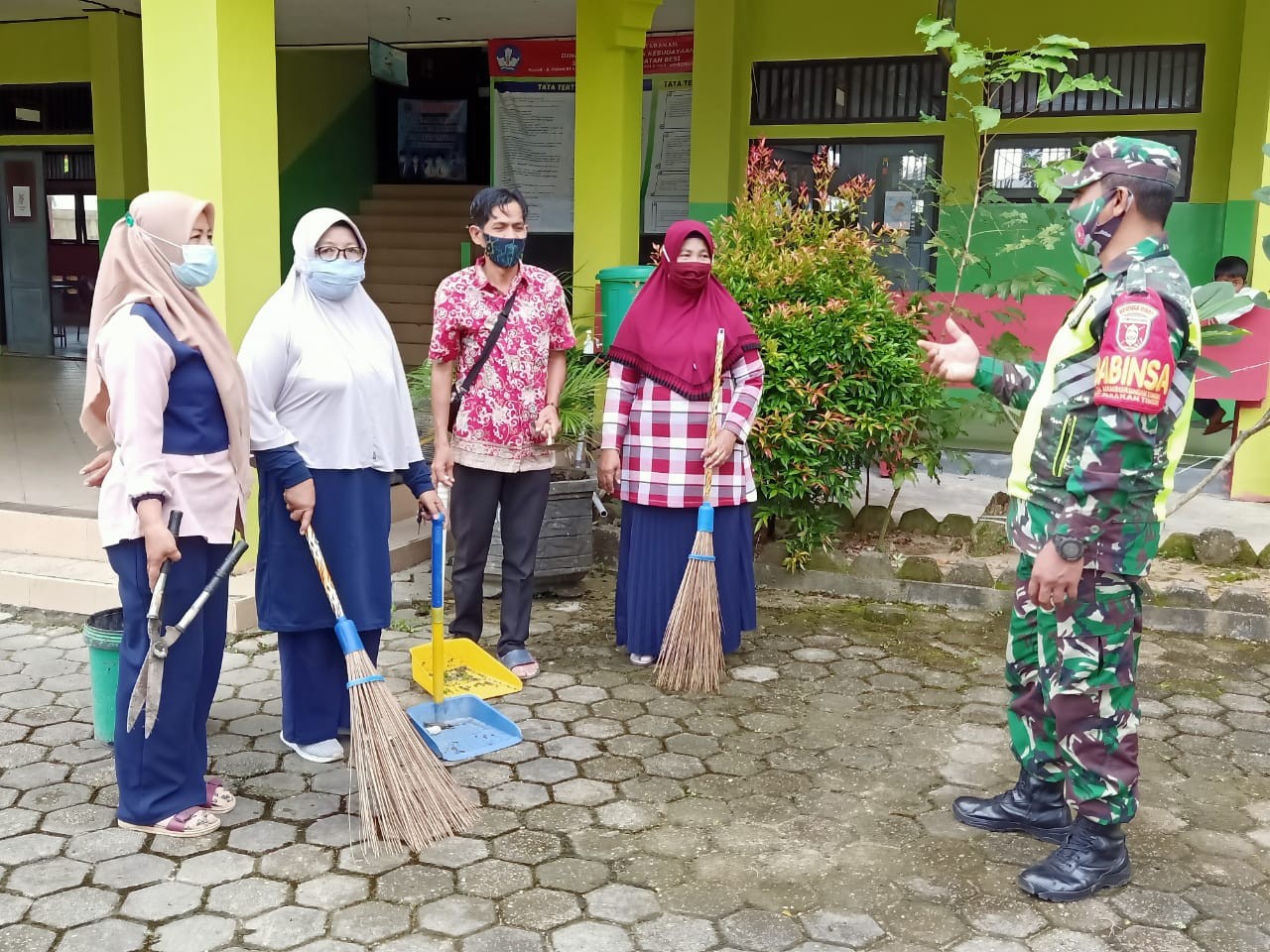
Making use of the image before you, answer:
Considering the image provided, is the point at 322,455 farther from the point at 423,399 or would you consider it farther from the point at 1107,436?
the point at 423,399

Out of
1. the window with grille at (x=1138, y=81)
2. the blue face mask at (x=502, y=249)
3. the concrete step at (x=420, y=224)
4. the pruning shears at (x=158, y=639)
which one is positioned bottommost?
the pruning shears at (x=158, y=639)

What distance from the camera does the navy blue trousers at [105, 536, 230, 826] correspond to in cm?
308

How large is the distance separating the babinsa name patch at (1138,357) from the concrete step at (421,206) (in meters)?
9.47

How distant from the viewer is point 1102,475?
2.77 m

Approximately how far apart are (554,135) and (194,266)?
6.62 m

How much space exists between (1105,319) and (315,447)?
215cm

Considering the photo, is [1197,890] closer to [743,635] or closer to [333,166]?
[743,635]

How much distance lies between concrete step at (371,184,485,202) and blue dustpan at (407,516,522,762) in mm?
8726

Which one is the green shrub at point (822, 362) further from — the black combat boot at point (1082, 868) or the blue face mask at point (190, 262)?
the blue face mask at point (190, 262)

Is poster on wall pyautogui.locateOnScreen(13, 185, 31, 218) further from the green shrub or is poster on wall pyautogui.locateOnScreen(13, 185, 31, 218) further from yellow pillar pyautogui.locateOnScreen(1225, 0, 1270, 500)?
yellow pillar pyautogui.locateOnScreen(1225, 0, 1270, 500)

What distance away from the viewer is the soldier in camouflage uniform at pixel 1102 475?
2.72m

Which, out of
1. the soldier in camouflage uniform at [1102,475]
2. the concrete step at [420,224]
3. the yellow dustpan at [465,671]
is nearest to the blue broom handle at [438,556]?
the yellow dustpan at [465,671]

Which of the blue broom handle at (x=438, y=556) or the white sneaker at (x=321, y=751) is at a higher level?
the blue broom handle at (x=438, y=556)

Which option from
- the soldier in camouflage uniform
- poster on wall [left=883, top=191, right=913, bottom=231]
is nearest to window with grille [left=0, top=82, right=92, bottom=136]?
poster on wall [left=883, top=191, right=913, bottom=231]
